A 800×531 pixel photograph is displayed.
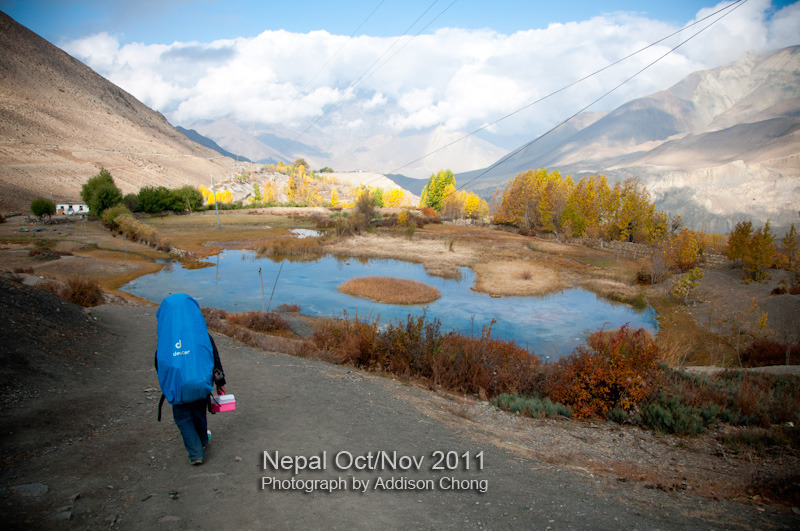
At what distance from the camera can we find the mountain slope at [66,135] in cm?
8869

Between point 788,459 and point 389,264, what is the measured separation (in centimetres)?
3569

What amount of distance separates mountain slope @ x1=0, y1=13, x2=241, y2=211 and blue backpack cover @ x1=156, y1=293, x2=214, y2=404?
3743 inches

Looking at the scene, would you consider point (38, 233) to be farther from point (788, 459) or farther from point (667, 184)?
point (667, 184)

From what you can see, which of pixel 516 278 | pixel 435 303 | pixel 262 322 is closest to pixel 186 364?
pixel 262 322

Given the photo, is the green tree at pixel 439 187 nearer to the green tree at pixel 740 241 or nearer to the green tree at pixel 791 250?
the green tree at pixel 740 241

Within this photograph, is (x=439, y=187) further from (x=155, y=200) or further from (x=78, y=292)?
(x=78, y=292)

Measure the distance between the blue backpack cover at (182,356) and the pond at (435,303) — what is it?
15.3 m

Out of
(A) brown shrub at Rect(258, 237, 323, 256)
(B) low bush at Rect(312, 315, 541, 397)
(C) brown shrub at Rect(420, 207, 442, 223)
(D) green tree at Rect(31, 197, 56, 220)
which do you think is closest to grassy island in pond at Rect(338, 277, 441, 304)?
(B) low bush at Rect(312, 315, 541, 397)

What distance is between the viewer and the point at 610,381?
28.1 ft

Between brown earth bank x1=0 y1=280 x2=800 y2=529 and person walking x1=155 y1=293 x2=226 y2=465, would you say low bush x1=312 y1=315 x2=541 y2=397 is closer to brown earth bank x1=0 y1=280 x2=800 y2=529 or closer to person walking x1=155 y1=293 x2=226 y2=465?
brown earth bank x1=0 y1=280 x2=800 y2=529

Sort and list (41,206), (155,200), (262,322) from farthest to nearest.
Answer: (155,200), (41,206), (262,322)

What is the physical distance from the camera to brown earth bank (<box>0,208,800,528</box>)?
4.02m

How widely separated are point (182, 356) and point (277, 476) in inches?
68.8

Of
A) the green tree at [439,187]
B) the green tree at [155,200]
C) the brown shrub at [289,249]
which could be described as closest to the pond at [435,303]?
the brown shrub at [289,249]
